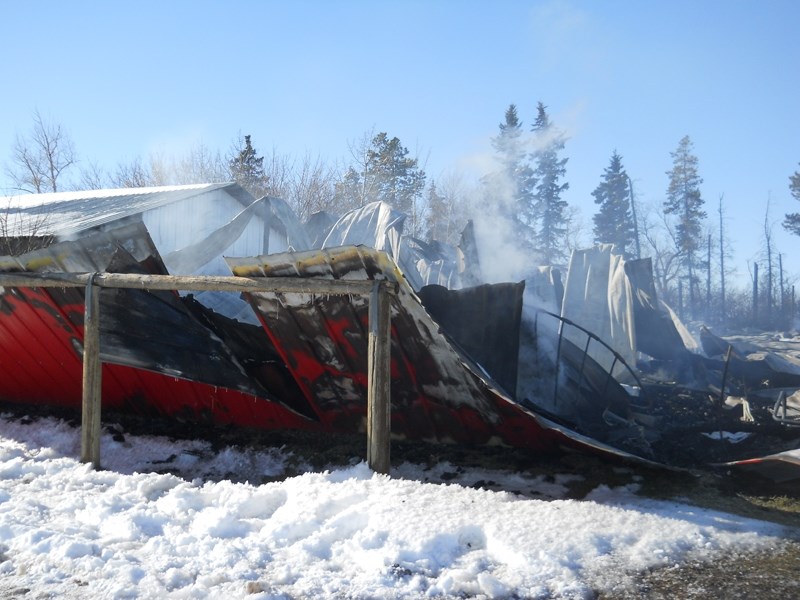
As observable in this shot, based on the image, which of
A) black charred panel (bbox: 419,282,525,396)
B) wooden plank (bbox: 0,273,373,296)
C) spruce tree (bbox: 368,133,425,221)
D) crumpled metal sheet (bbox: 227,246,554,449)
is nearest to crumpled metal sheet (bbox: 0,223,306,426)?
wooden plank (bbox: 0,273,373,296)

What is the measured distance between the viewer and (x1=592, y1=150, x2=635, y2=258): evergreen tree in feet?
135

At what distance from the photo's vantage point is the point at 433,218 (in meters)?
34.9

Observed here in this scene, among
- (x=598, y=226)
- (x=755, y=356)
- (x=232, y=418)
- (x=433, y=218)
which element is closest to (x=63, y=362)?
(x=232, y=418)

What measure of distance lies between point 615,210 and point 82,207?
35.2 metres

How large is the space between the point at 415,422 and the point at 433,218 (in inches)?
1160

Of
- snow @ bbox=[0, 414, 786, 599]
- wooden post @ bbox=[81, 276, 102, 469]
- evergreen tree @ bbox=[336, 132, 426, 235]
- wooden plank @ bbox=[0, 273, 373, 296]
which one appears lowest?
snow @ bbox=[0, 414, 786, 599]

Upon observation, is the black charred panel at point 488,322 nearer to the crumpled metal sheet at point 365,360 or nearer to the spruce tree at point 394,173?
the crumpled metal sheet at point 365,360

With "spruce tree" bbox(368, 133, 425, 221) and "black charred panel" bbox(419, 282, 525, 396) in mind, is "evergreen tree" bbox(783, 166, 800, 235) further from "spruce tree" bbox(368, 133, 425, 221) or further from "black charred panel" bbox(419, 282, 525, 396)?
"black charred panel" bbox(419, 282, 525, 396)

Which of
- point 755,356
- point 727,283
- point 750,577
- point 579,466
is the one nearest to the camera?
point 750,577

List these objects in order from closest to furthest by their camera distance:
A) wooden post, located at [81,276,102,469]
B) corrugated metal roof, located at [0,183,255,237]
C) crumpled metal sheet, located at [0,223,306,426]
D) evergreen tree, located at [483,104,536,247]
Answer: wooden post, located at [81,276,102,469]
crumpled metal sheet, located at [0,223,306,426]
corrugated metal roof, located at [0,183,255,237]
evergreen tree, located at [483,104,536,247]

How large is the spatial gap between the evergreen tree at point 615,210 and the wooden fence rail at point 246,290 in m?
38.7

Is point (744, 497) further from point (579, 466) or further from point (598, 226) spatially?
point (598, 226)

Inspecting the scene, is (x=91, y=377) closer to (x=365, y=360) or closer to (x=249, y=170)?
(x=365, y=360)

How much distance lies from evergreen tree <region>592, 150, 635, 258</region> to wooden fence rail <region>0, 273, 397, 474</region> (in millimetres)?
38744
